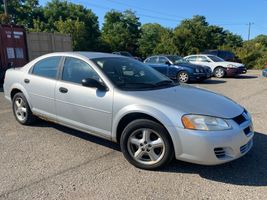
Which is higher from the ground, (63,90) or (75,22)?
(75,22)

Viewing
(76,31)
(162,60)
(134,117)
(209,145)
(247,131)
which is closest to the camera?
(209,145)

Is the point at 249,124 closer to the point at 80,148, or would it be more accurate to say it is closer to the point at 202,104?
the point at 202,104

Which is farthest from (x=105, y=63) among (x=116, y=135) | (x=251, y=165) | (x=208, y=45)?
(x=208, y=45)

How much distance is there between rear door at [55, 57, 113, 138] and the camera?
12.8 feet

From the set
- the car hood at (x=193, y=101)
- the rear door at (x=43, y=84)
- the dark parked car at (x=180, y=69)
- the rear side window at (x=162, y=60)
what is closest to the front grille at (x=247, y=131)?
the car hood at (x=193, y=101)

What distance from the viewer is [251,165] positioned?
3.72 metres

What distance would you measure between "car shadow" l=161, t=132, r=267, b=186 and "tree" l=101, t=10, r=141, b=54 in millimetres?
39346

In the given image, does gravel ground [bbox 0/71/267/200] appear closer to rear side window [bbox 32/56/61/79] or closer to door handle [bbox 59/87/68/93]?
door handle [bbox 59/87/68/93]

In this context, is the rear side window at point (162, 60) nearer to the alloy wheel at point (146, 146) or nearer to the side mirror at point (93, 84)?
the side mirror at point (93, 84)

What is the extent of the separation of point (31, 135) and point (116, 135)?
1.86 metres

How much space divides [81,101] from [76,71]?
1.85 feet

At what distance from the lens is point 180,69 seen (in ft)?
43.1

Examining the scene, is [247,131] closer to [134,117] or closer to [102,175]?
[134,117]

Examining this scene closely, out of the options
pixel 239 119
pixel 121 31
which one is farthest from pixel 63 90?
pixel 121 31
